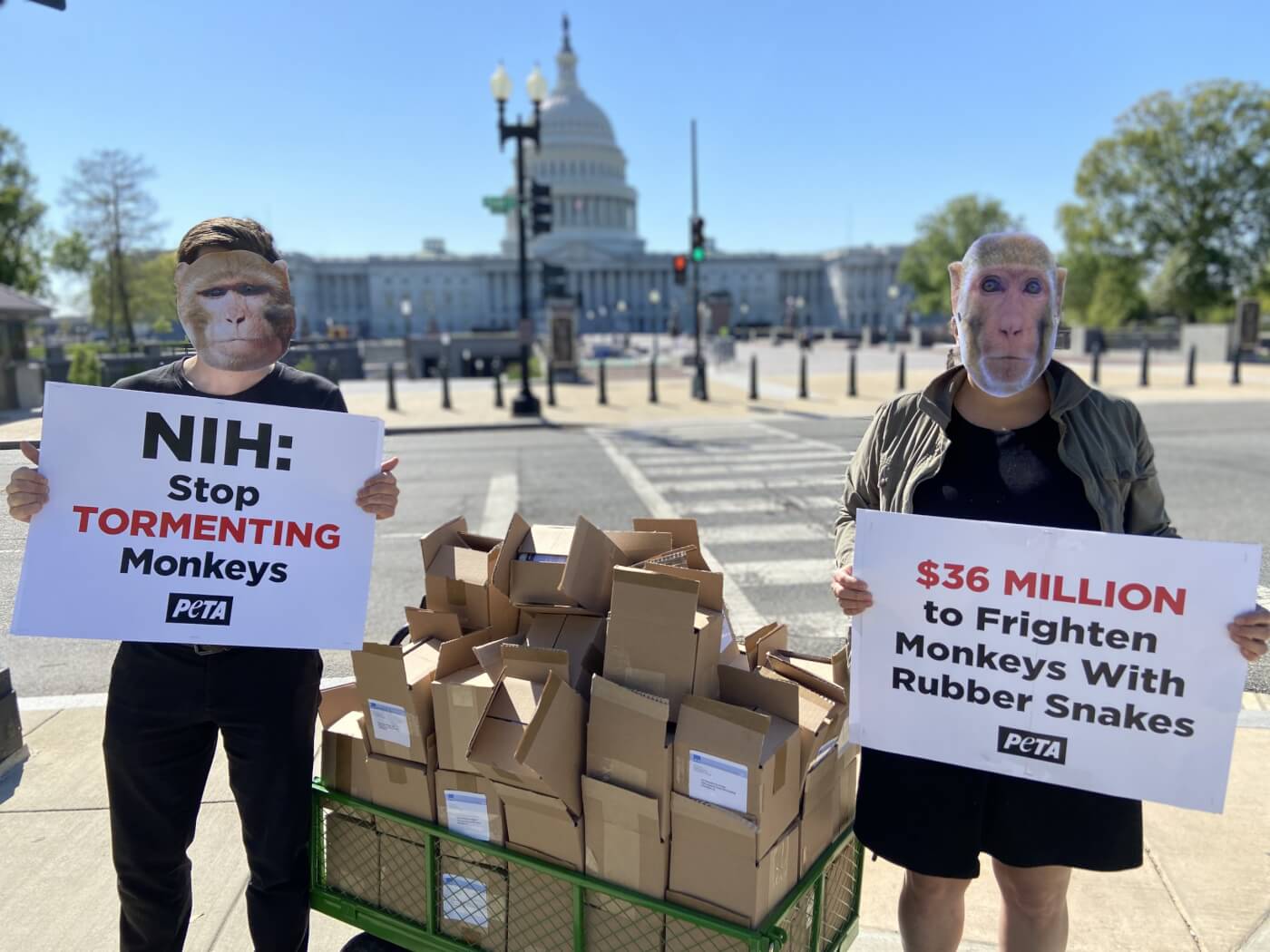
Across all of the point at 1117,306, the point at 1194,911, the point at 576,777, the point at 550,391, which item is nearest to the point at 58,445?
the point at 576,777

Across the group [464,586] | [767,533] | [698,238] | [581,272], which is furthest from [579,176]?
[464,586]

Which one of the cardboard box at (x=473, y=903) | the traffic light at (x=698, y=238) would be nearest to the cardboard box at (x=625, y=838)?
the cardboard box at (x=473, y=903)

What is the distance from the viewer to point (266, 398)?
2.56m

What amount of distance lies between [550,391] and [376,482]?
2019cm

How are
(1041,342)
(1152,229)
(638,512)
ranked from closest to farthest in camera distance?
(1041,342)
(638,512)
(1152,229)

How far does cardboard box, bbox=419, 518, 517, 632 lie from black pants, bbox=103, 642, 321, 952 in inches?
22.9

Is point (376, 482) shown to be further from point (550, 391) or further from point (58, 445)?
point (550, 391)

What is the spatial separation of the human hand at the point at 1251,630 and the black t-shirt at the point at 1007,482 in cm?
37

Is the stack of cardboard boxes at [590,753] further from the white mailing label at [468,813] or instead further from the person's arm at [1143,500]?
the person's arm at [1143,500]

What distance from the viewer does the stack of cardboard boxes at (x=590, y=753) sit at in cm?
223

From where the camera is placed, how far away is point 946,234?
9031 centimetres

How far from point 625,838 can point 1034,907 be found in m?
1.14

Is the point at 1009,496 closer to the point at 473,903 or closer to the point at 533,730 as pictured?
the point at 533,730

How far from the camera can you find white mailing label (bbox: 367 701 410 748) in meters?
2.60
